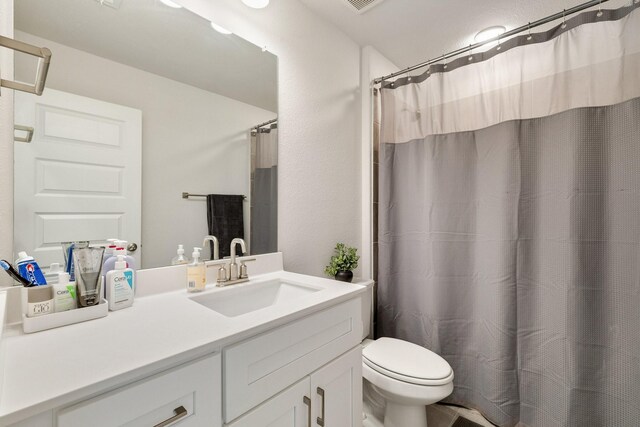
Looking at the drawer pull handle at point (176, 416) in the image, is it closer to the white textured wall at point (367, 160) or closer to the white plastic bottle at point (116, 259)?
the white plastic bottle at point (116, 259)

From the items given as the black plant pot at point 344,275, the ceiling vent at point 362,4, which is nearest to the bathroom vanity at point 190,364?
the black plant pot at point 344,275

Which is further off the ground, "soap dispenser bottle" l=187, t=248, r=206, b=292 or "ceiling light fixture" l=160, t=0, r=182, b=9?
"ceiling light fixture" l=160, t=0, r=182, b=9

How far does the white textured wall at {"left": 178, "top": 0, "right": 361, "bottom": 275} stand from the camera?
1.47 metres

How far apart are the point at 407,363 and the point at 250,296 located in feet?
2.72

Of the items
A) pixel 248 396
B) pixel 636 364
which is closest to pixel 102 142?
pixel 248 396

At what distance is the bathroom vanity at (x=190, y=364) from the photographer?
1.65ft

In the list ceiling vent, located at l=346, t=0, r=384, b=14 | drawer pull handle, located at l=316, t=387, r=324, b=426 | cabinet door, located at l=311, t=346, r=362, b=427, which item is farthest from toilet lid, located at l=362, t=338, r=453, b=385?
ceiling vent, located at l=346, t=0, r=384, b=14

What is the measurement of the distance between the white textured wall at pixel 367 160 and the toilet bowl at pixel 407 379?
64 centimetres

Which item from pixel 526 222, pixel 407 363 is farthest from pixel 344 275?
pixel 526 222

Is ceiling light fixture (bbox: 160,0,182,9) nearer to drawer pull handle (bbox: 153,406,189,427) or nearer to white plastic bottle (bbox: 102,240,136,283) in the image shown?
white plastic bottle (bbox: 102,240,136,283)

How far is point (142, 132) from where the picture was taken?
105cm

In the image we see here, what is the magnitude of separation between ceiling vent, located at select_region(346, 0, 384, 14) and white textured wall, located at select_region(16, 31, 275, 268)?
928mm

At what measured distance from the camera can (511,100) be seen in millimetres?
1474

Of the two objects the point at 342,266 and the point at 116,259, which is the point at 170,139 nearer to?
the point at 116,259
